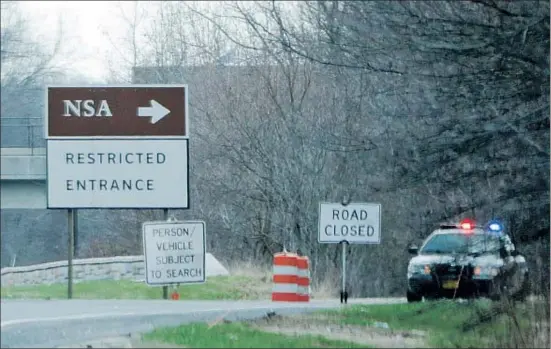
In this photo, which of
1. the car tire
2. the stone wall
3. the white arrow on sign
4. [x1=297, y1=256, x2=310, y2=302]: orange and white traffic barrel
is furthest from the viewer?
the car tire

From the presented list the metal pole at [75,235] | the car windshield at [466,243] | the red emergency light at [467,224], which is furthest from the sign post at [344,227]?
the red emergency light at [467,224]

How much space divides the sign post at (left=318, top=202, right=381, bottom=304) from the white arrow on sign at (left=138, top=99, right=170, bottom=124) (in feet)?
6.78

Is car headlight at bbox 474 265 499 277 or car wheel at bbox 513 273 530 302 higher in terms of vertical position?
car headlight at bbox 474 265 499 277

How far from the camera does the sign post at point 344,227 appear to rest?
713cm

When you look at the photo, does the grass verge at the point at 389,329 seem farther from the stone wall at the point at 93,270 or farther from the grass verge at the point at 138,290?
the stone wall at the point at 93,270

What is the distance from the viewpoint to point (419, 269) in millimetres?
9766

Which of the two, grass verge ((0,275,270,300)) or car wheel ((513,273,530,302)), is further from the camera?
car wheel ((513,273,530,302))

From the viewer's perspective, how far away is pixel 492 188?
9922 millimetres

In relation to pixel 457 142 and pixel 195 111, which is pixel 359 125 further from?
pixel 195 111

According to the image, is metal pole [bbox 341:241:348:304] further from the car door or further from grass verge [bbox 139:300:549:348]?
the car door

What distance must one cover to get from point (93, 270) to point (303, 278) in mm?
1984

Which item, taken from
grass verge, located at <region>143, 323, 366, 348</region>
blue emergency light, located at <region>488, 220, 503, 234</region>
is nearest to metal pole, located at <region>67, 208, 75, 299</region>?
grass verge, located at <region>143, 323, 366, 348</region>

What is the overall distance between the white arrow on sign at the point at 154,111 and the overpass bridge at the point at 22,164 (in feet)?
1.79

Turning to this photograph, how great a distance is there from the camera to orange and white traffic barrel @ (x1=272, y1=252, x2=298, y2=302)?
670 centimetres
